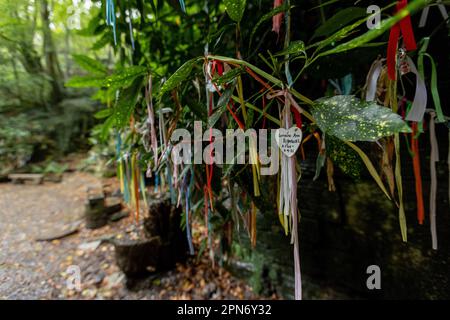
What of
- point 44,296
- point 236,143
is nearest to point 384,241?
point 236,143

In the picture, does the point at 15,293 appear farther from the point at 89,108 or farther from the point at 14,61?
the point at 89,108

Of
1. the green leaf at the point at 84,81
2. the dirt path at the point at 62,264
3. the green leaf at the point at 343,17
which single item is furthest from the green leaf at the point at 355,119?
the dirt path at the point at 62,264

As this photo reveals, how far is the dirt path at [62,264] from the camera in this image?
605mm

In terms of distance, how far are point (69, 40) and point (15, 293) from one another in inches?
91.1

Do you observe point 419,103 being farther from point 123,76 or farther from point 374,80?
point 123,76

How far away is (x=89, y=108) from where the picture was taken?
10.4 feet

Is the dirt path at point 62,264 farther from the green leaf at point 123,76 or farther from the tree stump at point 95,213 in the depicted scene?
the green leaf at point 123,76

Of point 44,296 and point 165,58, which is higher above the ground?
point 165,58

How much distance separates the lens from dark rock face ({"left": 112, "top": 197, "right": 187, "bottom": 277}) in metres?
1.18

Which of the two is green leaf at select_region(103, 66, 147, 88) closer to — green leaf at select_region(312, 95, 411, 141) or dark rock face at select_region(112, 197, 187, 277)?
green leaf at select_region(312, 95, 411, 141)

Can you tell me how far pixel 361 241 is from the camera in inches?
33.1

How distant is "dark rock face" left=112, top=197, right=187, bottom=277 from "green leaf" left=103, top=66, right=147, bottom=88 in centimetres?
103

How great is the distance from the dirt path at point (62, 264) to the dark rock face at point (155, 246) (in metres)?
0.08

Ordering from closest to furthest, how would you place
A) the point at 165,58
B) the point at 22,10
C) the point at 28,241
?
the point at 22,10
the point at 28,241
the point at 165,58
